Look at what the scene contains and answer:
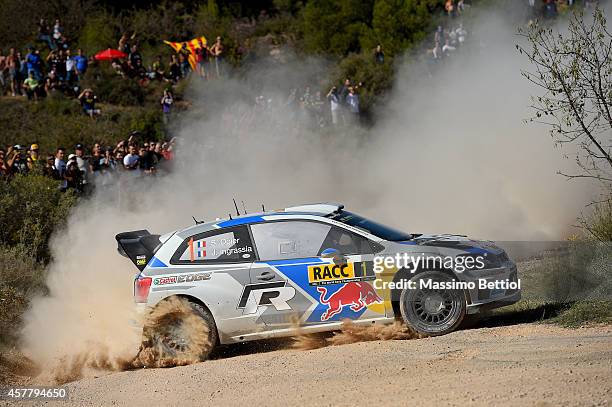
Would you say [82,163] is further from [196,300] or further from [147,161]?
[196,300]

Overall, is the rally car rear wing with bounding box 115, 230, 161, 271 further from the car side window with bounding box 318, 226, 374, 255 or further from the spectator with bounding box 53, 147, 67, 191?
the spectator with bounding box 53, 147, 67, 191

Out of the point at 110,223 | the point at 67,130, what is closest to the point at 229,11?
the point at 67,130

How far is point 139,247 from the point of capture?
10.2 metres

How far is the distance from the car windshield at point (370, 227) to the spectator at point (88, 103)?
17076mm

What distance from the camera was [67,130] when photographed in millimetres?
23688

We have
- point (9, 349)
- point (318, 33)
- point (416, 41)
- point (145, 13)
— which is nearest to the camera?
point (9, 349)

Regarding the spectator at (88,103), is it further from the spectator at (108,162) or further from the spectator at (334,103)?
the spectator at (334,103)

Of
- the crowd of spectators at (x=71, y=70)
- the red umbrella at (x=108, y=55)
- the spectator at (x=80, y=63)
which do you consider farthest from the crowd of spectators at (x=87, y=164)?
the red umbrella at (x=108, y=55)

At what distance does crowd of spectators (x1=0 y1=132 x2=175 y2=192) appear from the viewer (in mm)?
18016

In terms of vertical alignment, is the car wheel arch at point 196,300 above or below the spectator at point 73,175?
below

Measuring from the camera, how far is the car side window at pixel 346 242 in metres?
9.39

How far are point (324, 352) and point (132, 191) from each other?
32.8ft

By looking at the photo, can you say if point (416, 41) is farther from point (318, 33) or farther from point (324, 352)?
point (324, 352)

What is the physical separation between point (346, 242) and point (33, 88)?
60.4ft
